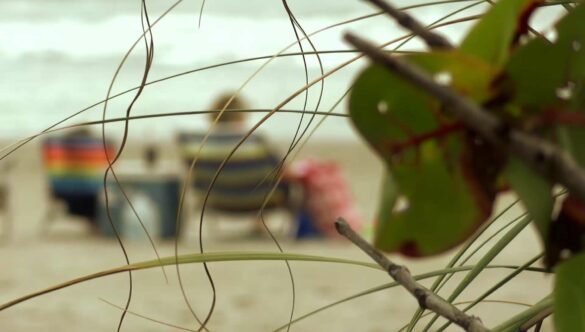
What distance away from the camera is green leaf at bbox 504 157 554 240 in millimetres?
149

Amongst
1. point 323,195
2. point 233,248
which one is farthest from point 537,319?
point 323,195

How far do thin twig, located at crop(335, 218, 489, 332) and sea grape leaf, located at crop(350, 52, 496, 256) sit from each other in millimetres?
29

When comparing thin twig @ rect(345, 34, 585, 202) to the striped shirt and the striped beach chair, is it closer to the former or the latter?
the striped shirt

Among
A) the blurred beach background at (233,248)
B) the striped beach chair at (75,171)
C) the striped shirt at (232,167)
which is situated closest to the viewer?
the blurred beach background at (233,248)

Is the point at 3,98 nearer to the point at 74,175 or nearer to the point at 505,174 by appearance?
the point at 74,175

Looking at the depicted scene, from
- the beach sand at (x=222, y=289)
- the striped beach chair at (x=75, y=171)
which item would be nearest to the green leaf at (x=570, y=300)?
the beach sand at (x=222, y=289)

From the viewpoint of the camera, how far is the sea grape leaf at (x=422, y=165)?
157mm

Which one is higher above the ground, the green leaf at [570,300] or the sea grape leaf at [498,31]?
the sea grape leaf at [498,31]

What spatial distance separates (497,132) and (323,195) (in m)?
4.47

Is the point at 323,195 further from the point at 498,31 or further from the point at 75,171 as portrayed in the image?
the point at 498,31

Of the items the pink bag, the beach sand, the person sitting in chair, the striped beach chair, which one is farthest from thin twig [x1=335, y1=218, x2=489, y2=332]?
the striped beach chair

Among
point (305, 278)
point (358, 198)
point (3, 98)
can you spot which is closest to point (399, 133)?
point (305, 278)

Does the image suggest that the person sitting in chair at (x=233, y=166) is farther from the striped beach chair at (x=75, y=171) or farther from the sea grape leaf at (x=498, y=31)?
the sea grape leaf at (x=498, y=31)

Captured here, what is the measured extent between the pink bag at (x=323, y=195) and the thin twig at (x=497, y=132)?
442cm
